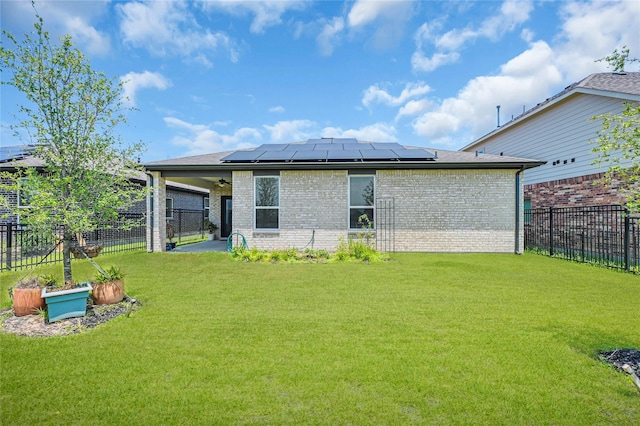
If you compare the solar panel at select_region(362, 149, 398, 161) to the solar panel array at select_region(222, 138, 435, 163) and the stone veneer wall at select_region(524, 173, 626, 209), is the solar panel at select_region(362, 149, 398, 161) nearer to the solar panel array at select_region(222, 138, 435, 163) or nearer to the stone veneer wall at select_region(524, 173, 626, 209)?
the solar panel array at select_region(222, 138, 435, 163)

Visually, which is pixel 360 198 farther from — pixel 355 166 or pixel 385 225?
pixel 385 225

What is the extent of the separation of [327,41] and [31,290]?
1338 cm

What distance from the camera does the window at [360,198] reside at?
1097 cm

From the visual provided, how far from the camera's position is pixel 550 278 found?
7062 millimetres

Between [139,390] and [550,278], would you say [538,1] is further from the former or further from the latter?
[139,390]

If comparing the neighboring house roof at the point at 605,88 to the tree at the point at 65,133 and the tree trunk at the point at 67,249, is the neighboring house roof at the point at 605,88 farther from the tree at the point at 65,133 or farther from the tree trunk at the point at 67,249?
the tree trunk at the point at 67,249

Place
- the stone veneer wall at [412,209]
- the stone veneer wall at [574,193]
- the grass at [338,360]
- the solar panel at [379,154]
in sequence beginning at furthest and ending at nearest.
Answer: the stone veneer wall at [412,209]
the solar panel at [379,154]
the stone veneer wall at [574,193]
the grass at [338,360]

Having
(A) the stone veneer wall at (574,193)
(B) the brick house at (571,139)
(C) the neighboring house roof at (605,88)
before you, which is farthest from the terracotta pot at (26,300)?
(C) the neighboring house roof at (605,88)

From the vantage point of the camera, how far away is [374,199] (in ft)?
35.9

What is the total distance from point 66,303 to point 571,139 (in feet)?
53.6

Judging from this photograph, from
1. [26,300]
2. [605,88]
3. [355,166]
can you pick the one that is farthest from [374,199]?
[26,300]

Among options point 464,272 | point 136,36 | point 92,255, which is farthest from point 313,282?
point 136,36

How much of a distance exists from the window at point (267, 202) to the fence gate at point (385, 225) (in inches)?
145

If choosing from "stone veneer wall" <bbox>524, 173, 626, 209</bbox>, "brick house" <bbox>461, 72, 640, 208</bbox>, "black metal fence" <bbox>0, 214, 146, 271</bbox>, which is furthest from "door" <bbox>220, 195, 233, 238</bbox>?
"stone veneer wall" <bbox>524, 173, 626, 209</bbox>
